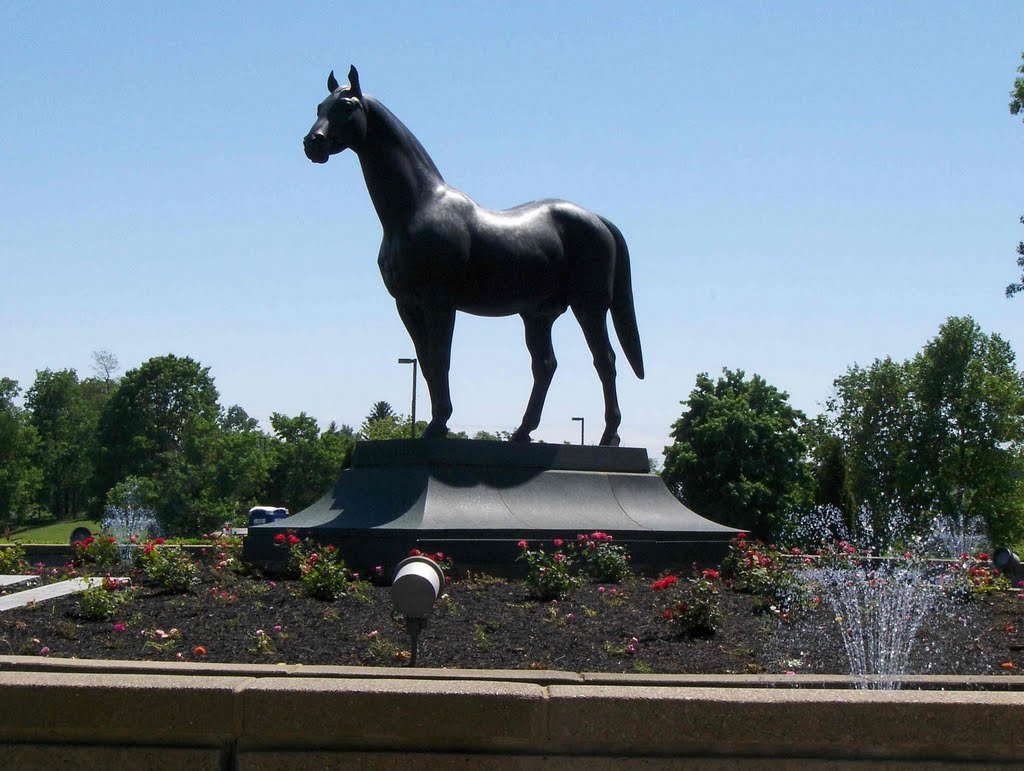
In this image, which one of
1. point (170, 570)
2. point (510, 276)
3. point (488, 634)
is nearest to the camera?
point (488, 634)

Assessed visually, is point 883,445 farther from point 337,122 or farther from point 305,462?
point 337,122

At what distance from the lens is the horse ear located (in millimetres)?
10852

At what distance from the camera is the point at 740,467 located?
41594 millimetres

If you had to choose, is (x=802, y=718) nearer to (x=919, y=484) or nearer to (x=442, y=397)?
(x=442, y=397)

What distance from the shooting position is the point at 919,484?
48.3 m

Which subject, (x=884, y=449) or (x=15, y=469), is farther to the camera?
(x=15, y=469)

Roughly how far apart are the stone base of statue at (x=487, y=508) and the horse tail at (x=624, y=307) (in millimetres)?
1281

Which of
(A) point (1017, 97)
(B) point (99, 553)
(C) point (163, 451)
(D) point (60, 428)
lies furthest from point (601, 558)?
(D) point (60, 428)

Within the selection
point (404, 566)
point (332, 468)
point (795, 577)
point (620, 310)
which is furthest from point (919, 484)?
A: point (404, 566)

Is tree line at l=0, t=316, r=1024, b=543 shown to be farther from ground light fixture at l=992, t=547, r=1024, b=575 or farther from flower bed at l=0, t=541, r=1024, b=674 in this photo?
flower bed at l=0, t=541, r=1024, b=674

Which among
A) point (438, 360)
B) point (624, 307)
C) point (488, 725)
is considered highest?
point (624, 307)

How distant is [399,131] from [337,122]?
0.70m

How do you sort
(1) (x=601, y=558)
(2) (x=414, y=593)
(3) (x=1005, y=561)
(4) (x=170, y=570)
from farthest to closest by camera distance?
(3) (x=1005, y=561) → (1) (x=601, y=558) → (4) (x=170, y=570) → (2) (x=414, y=593)

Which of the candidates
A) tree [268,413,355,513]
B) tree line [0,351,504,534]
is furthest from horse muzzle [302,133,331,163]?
tree [268,413,355,513]
